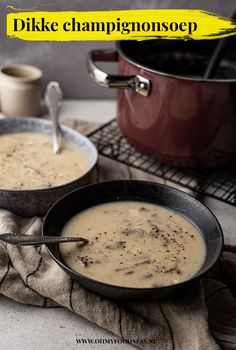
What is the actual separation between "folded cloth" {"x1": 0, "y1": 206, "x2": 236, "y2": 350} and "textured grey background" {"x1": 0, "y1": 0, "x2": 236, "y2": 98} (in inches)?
27.6

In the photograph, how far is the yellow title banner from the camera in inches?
43.4

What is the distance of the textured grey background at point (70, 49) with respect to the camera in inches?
56.0

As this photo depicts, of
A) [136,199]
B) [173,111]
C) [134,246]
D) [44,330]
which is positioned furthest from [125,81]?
[44,330]

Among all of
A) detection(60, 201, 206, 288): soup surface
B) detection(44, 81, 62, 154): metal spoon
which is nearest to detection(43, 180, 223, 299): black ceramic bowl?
detection(60, 201, 206, 288): soup surface

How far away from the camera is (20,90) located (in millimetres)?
1357

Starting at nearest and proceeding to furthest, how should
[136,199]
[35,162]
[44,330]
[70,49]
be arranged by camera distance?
[44,330] → [136,199] → [35,162] → [70,49]

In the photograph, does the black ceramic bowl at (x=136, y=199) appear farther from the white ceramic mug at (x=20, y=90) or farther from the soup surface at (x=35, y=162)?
the white ceramic mug at (x=20, y=90)

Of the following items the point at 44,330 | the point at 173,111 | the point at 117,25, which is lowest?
the point at 44,330

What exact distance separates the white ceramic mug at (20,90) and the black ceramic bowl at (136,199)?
460 mm

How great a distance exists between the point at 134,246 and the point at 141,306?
10cm

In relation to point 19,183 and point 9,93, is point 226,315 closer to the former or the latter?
point 19,183

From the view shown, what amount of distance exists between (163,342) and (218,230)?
20 cm

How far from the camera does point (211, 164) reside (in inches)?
45.9

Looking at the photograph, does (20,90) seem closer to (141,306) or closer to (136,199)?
(136,199)
